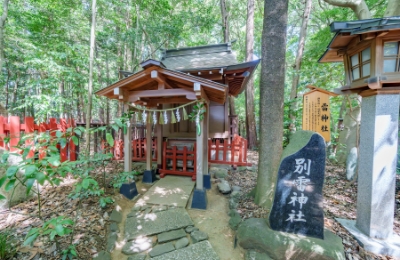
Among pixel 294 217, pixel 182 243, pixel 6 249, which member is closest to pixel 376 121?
pixel 294 217

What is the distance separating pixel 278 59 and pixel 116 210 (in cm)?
491

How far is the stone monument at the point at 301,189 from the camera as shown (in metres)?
2.80

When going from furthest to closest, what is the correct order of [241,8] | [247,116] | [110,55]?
1. [241,8]
2. [247,116]
3. [110,55]

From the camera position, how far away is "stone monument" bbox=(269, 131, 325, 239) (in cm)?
280

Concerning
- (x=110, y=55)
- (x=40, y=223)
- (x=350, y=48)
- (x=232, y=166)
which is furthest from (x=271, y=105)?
(x=110, y=55)

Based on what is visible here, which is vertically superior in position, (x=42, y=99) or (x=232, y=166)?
(x=42, y=99)

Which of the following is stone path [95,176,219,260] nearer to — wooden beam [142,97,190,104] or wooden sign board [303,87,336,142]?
wooden beam [142,97,190,104]

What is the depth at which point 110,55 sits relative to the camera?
9.62 m

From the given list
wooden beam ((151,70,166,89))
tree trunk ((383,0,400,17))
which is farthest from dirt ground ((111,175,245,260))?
tree trunk ((383,0,400,17))

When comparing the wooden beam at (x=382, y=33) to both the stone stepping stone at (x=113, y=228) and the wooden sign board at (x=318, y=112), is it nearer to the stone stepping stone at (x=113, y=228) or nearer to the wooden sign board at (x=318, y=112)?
the wooden sign board at (x=318, y=112)

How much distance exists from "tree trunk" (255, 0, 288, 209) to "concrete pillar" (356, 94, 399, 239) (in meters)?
1.45

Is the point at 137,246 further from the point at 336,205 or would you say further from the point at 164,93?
the point at 336,205

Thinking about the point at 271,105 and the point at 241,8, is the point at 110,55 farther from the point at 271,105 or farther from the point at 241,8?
the point at 241,8

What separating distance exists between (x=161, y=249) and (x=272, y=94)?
12.3ft
